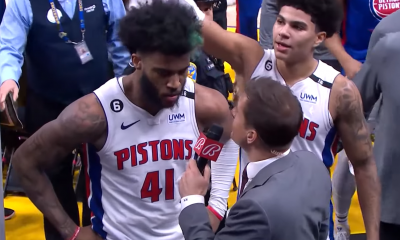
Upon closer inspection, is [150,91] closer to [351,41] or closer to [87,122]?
[87,122]

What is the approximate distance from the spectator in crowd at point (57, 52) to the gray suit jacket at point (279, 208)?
1.34m

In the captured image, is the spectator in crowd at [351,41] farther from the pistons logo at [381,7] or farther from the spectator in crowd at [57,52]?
the spectator in crowd at [57,52]

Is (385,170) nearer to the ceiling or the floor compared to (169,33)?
nearer to the floor

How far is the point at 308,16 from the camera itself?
2.57 metres

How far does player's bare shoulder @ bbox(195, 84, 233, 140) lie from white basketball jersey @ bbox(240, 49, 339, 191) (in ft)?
0.71

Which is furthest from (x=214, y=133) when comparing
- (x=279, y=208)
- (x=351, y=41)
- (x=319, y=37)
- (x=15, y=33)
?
(x=351, y=41)

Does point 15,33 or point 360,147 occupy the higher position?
point 15,33

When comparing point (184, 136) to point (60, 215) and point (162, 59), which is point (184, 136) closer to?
point (162, 59)

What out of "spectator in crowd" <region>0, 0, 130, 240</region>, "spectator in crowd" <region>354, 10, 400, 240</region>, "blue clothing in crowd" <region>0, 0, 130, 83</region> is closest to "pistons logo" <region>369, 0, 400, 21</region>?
"spectator in crowd" <region>354, 10, 400, 240</region>

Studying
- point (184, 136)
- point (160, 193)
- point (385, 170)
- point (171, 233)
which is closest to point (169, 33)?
point (184, 136)

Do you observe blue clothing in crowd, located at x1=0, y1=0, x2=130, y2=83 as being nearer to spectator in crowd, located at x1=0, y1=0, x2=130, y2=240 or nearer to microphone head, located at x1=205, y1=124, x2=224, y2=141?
spectator in crowd, located at x1=0, y1=0, x2=130, y2=240

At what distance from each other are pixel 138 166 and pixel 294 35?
891 mm

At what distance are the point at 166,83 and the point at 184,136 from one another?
0.25 meters

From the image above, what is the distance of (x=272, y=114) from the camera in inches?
70.9
